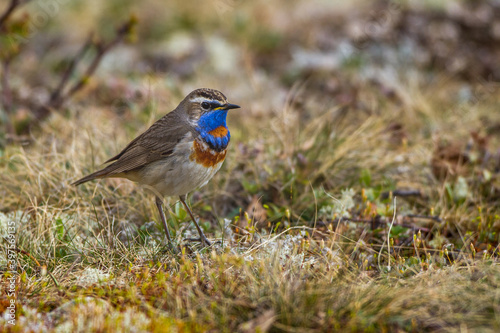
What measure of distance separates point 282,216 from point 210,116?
111 centimetres

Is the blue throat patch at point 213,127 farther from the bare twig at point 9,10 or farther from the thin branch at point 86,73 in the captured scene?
the bare twig at point 9,10

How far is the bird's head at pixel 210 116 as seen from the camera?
4.51 meters

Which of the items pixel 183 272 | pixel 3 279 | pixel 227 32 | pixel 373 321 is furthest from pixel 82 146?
pixel 227 32

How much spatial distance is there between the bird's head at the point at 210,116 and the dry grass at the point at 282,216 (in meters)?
0.61

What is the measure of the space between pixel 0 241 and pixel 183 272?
1739 mm

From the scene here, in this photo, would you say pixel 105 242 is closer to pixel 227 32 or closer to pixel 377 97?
pixel 377 97

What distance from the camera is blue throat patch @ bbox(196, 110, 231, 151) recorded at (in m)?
4.48

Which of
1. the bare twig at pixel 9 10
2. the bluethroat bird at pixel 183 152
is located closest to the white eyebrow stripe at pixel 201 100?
the bluethroat bird at pixel 183 152

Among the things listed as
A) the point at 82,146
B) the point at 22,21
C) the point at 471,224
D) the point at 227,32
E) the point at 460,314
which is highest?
the point at 22,21

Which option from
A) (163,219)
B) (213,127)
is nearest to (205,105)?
(213,127)

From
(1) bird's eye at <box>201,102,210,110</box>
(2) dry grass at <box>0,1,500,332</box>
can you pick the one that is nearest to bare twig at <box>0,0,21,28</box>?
(2) dry grass at <box>0,1,500,332</box>

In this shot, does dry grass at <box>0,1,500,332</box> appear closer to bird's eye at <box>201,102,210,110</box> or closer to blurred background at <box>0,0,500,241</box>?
blurred background at <box>0,0,500,241</box>

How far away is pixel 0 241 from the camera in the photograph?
14.8 ft

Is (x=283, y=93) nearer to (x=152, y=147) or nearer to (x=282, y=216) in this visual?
(x=282, y=216)
